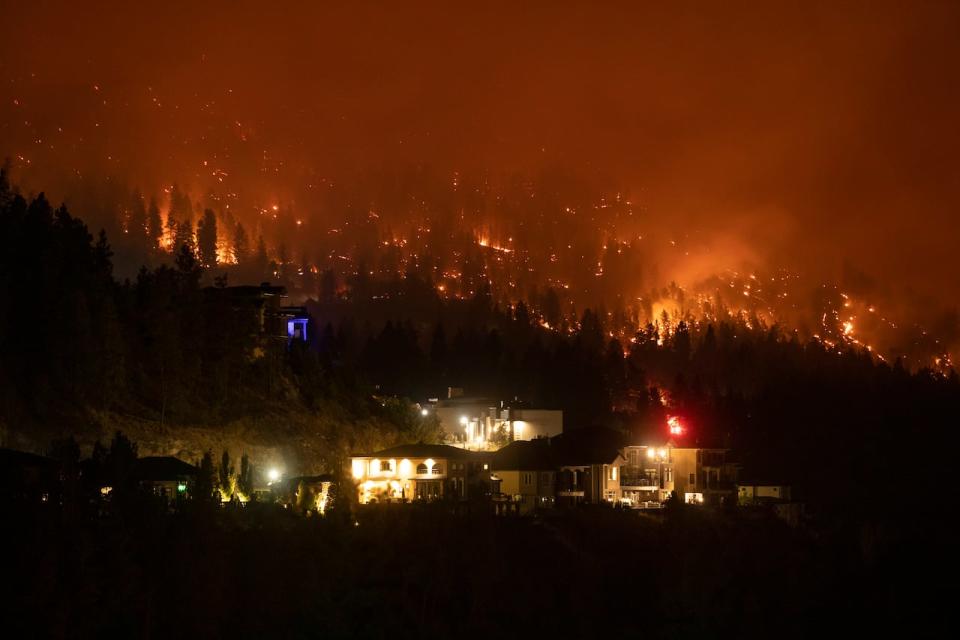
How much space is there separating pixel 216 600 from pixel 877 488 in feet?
170

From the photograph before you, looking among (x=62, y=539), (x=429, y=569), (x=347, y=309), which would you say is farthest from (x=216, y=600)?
(x=347, y=309)

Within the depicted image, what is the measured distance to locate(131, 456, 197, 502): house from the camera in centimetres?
4122

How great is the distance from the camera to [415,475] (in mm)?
52312

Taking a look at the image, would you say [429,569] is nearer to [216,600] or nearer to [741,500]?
[216,600]

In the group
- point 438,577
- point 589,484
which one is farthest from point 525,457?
point 438,577

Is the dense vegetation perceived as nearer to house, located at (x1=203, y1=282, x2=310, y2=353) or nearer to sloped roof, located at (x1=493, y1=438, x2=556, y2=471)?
house, located at (x1=203, y1=282, x2=310, y2=353)

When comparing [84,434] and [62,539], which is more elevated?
[84,434]

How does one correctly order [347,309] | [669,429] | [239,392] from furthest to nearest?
1. [347,309]
2. [669,429]
3. [239,392]

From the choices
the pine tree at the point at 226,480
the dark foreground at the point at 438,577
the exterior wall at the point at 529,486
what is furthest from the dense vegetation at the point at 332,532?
the exterior wall at the point at 529,486

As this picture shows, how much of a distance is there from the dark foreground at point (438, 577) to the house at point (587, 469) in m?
5.19

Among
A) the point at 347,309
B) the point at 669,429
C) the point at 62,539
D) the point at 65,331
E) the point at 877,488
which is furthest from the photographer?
the point at 347,309

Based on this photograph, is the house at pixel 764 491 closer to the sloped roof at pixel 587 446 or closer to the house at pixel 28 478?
the sloped roof at pixel 587 446

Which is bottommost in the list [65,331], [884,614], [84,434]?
[884,614]

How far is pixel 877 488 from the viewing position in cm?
7562
